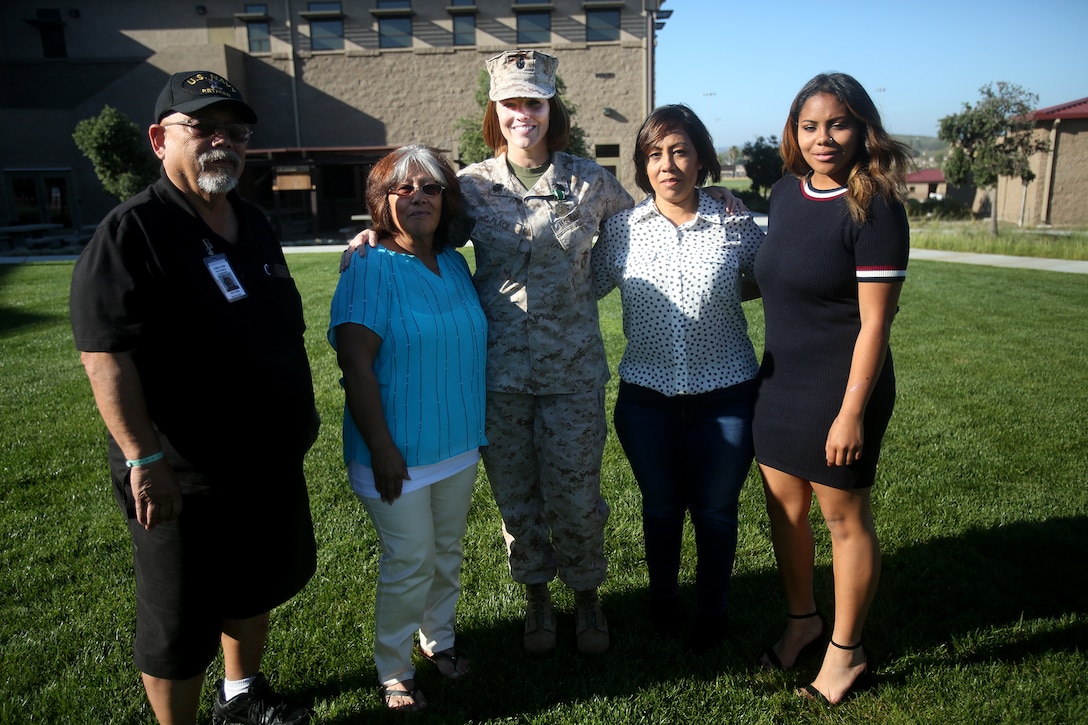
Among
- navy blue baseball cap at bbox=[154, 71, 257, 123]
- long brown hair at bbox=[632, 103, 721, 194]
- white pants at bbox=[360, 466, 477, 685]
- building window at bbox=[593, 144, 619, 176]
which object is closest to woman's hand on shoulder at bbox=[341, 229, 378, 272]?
navy blue baseball cap at bbox=[154, 71, 257, 123]

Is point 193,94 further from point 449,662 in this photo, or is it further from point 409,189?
point 449,662

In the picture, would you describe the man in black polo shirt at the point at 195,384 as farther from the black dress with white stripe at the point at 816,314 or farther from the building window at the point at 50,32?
the building window at the point at 50,32

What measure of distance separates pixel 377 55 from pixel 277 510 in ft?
86.4

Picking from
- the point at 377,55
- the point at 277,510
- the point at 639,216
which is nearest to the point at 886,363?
the point at 639,216

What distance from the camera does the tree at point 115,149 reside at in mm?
20125

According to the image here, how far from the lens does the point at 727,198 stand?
2.75 meters

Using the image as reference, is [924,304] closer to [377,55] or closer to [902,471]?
[902,471]

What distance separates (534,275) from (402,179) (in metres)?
0.58

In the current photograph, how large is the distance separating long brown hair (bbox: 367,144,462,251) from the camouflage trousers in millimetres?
697

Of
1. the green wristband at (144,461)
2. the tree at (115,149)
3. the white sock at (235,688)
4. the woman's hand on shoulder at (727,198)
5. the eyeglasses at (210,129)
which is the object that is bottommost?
the white sock at (235,688)

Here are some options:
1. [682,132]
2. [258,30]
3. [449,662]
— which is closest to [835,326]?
[682,132]

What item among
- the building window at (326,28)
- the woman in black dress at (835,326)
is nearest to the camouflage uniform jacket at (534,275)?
the woman in black dress at (835,326)

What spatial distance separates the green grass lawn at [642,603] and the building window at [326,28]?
23.5 m

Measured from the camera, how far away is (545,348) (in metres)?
2.66
